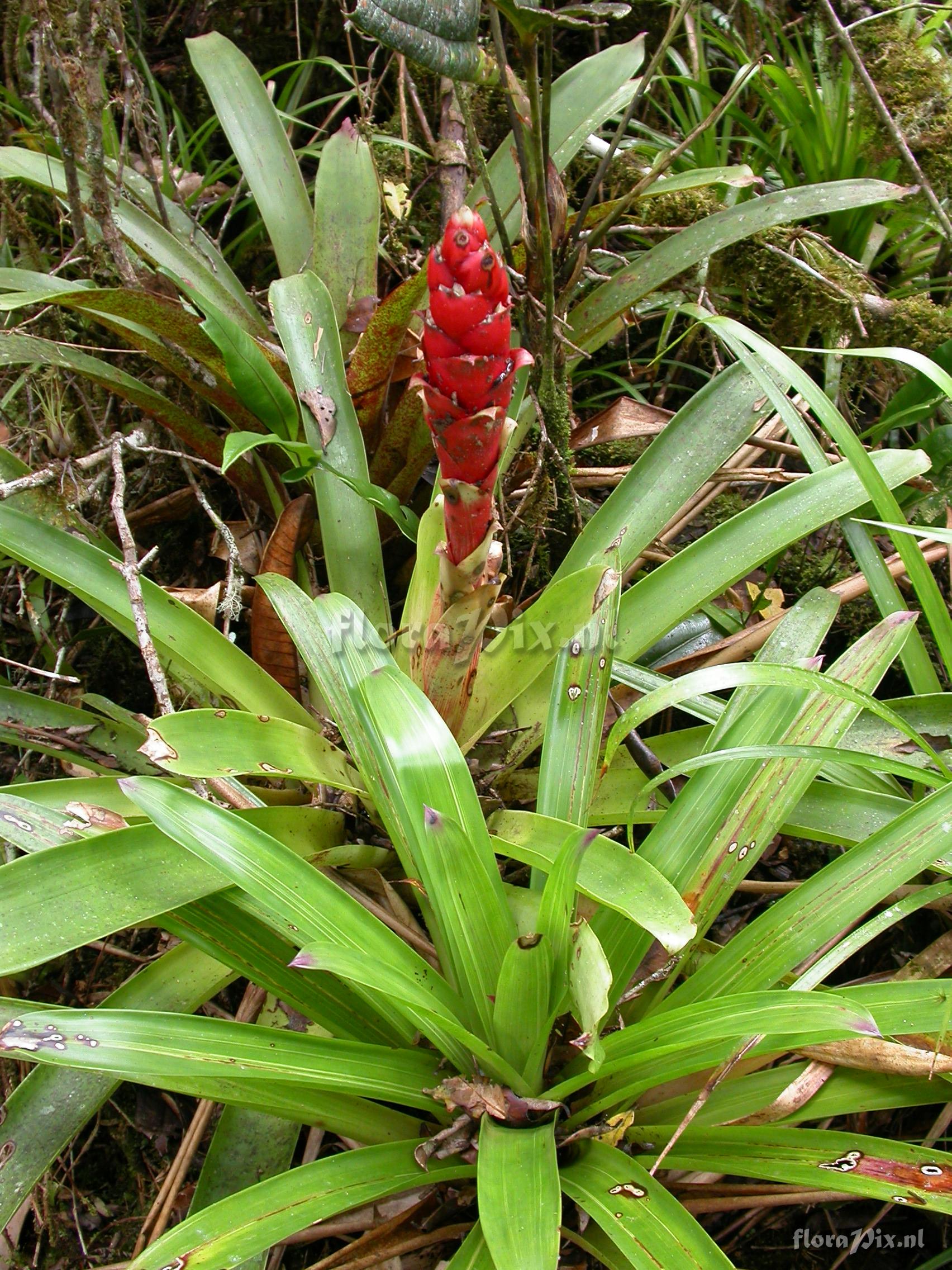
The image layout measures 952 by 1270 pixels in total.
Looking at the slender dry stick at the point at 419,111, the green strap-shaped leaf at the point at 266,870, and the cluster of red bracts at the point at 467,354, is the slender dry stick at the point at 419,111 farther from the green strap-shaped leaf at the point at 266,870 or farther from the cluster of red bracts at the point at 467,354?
the green strap-shaped leaf at the point at 266,870

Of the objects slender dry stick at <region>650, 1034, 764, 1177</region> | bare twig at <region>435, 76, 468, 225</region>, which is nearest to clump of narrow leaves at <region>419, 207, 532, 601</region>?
slender dry stick at <region>650, 1034, 764, 1177</region>

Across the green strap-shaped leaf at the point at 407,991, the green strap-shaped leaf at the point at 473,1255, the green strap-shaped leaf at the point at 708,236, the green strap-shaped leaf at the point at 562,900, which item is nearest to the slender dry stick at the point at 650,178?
the green strap-shaped leaf at the point at 708,236

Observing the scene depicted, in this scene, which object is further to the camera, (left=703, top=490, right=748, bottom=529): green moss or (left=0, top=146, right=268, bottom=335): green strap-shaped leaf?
(left=703, top=490, right=748, bottom=529): green moss

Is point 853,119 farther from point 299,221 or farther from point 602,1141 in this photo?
point 602,1141

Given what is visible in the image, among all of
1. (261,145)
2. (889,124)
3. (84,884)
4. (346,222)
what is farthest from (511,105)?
(84,884)

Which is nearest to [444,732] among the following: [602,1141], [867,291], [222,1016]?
[602,1141]

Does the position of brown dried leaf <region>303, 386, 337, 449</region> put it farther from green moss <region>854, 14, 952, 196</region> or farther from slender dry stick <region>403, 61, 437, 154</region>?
green moss <region>854, 14, 952, 196</region>
